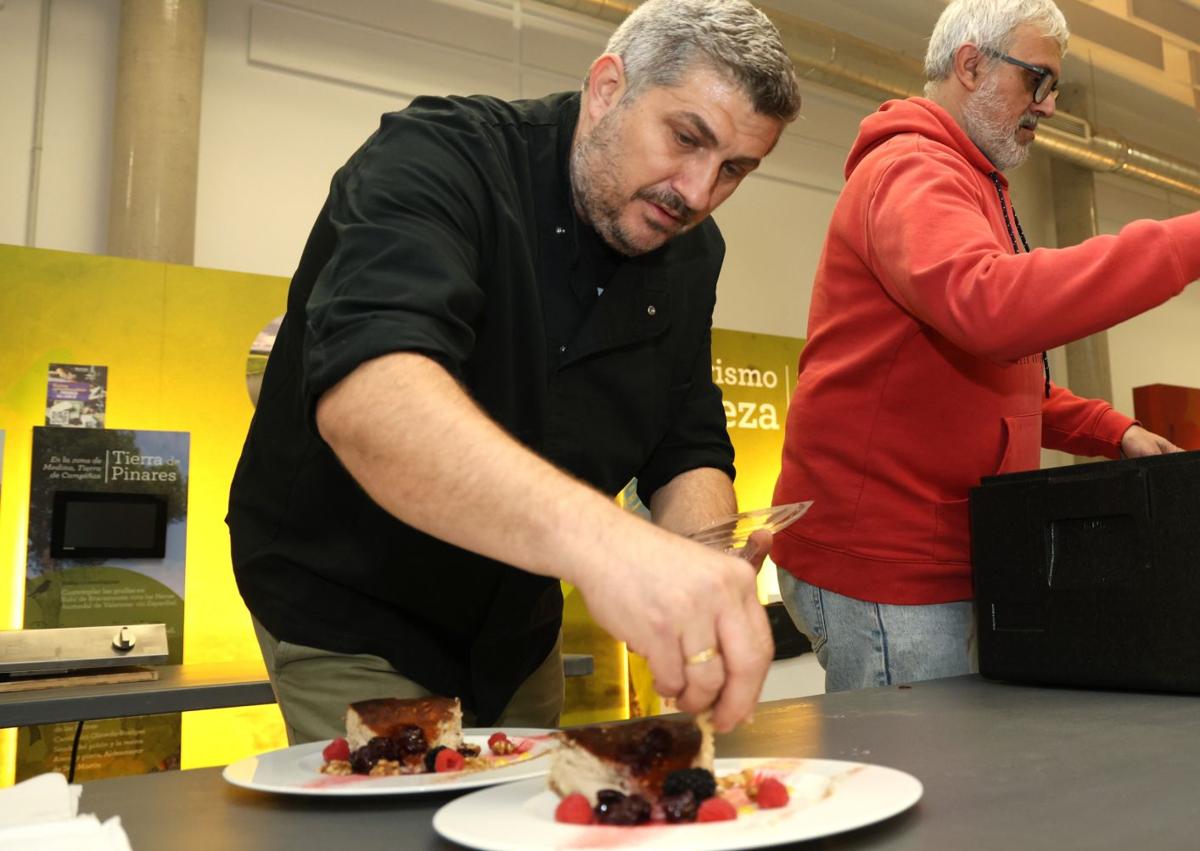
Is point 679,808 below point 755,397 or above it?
below

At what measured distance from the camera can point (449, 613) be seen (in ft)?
4.71


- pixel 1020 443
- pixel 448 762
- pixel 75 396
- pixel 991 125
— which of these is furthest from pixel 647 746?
pixel 75 396

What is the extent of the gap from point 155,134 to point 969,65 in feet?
11.0

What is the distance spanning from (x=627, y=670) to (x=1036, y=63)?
3505mm

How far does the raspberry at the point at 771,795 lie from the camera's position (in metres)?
0.76

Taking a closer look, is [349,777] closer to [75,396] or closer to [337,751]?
[337,751]

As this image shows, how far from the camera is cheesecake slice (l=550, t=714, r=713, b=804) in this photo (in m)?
0.80

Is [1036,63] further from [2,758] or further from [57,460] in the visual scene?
[2,758]

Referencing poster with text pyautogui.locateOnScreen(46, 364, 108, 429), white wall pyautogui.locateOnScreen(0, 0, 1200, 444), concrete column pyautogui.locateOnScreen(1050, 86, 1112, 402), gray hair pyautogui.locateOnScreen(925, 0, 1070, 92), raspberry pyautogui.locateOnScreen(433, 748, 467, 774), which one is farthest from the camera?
concrete column pyautogui.locateOnScreen(1050, 86, 1112, 402)

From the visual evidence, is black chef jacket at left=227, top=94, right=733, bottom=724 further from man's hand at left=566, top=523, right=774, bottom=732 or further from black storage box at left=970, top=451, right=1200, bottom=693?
black storage box at left=970, top=451, right=1200, bottom=693

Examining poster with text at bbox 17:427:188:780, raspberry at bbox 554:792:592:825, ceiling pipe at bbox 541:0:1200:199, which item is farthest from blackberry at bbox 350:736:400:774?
ceiling pipe at bbox 541:0:1200:199

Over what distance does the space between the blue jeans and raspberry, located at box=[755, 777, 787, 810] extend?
3.26 feet

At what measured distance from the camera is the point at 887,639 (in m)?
1.72

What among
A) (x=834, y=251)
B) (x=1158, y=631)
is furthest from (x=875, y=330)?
(x=1158, y=631)
